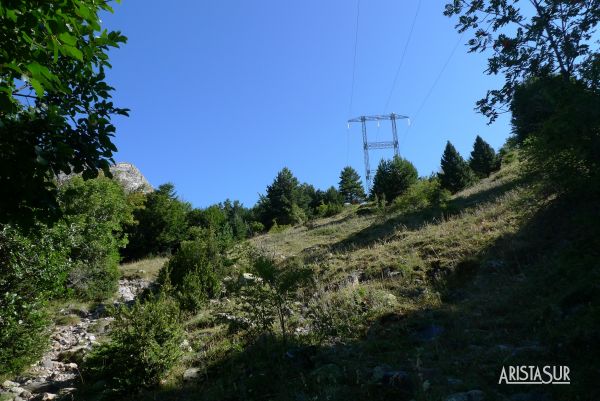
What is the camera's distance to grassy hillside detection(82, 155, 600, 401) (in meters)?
4.28

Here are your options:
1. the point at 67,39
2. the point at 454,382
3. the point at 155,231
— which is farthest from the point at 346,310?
the point at 155,231

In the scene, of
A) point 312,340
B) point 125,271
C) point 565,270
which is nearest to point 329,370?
point 312,340

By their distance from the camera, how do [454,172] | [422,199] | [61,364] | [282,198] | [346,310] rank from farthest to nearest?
[282,198], [454,172], [422,199], [61,364], [346,310]

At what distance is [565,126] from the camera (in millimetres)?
5586

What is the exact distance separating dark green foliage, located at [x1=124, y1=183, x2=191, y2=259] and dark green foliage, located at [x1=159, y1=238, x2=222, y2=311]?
10.9 m

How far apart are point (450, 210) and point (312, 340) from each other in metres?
10.8

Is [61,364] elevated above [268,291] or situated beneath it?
situated beneath

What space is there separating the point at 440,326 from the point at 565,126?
133 inches

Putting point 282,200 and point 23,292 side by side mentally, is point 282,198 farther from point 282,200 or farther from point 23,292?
point 23,292

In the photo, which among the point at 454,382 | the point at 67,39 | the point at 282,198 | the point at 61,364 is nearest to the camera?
the point at 67,39

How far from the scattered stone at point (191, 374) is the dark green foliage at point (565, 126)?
6368mm

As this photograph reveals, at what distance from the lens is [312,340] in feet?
20.4

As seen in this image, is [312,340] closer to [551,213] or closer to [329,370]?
[329,370]

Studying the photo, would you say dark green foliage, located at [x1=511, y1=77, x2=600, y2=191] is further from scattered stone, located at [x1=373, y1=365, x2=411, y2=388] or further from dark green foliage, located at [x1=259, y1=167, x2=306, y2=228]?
dark green foliage, located at [x1=259, y1=167, x2=306, y2=228]
